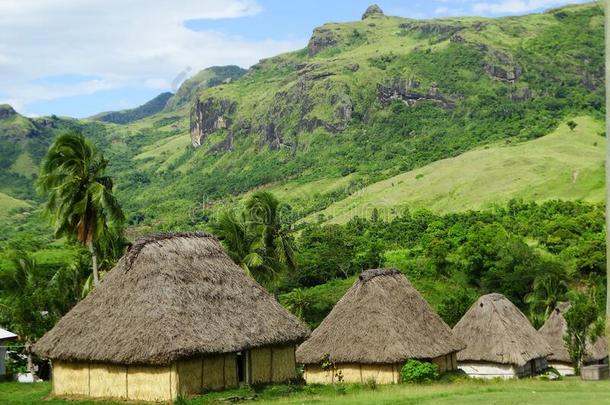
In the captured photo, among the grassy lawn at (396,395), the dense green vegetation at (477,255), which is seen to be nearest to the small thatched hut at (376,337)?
the grassy lawn at (396,395)

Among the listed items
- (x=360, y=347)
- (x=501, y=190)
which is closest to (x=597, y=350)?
(x=360, y=347)

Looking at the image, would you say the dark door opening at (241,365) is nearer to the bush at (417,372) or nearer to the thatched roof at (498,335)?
the bush at (417,372)

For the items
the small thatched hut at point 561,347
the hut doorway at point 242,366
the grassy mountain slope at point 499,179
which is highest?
the grassy mountain slope at point 499,179

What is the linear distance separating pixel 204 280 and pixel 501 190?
12443cm

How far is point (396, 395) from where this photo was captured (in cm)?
2422

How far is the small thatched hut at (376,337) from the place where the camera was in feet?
109

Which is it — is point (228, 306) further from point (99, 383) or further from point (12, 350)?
point (12, 350)

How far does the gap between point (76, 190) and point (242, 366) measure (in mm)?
11628

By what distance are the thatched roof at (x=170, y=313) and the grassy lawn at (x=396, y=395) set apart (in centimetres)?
156

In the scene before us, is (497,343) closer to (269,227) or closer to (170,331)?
(269,227)

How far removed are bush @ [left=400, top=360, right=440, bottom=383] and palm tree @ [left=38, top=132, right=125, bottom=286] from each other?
44.8 ft

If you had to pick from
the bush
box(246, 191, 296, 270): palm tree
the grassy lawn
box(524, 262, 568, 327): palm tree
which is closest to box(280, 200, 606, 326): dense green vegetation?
box(524, 262, 568, 327): palm tree

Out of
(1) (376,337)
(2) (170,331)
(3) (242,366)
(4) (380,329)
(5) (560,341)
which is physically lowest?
(5) (560,341)

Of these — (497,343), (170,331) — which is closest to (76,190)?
(170,331)
